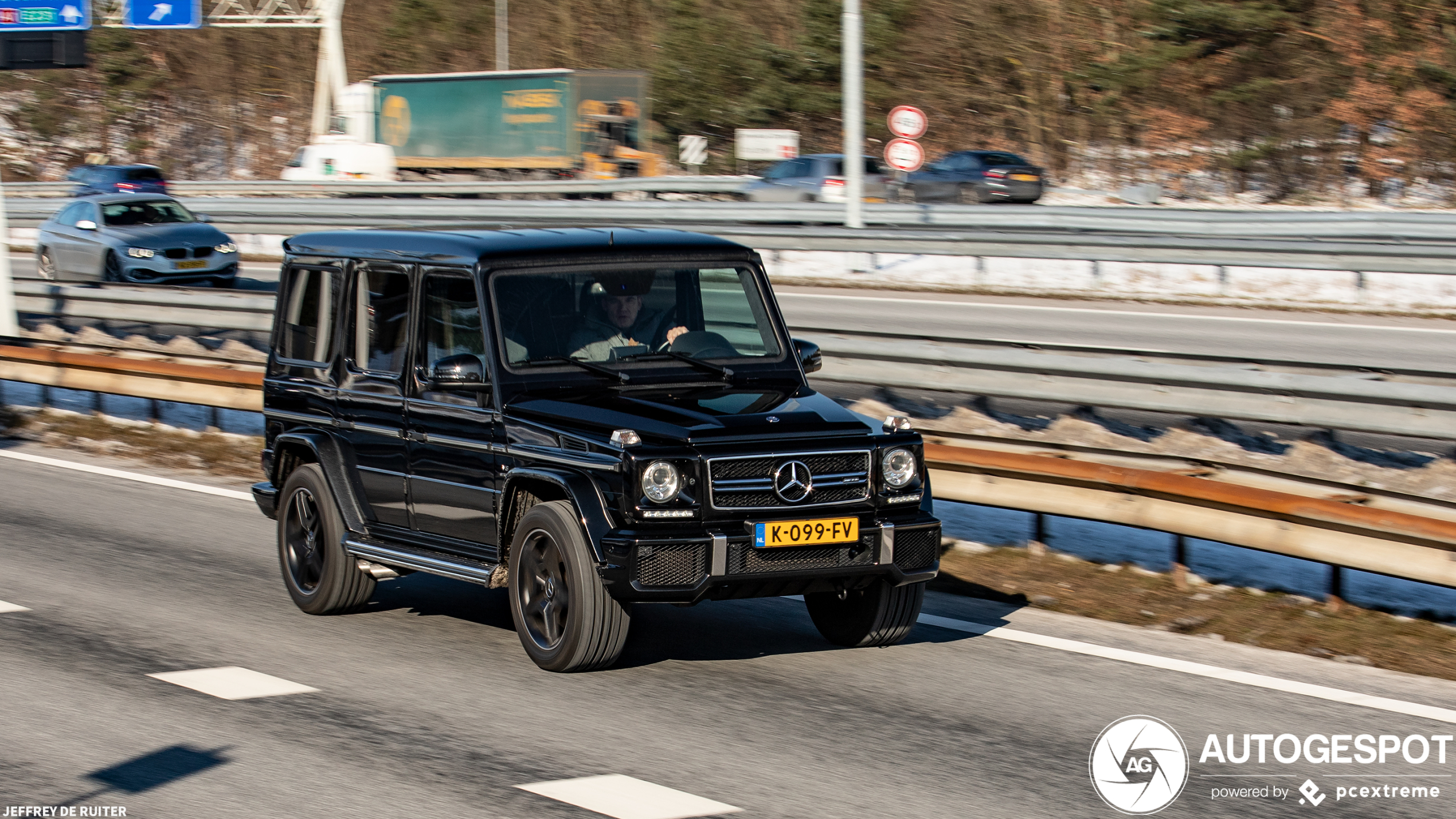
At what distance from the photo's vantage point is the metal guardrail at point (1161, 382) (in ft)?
29.9

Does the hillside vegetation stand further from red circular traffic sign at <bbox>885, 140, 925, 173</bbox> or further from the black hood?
the black hood

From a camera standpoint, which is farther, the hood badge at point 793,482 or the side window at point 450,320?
the side window at point 450,320

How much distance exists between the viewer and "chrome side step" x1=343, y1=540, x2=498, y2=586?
7.43 meters

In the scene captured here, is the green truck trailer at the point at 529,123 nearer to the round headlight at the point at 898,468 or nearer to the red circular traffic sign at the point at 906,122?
the red circular traffic sign at the point at 906,122

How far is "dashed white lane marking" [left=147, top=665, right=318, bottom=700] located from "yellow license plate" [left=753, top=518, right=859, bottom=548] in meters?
1.91

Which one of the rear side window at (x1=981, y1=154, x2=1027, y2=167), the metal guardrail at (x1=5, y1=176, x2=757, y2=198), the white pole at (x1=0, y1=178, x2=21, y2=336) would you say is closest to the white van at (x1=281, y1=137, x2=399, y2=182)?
the metal guardrail at (x1=5, y1=176, x2=757, y2=198)

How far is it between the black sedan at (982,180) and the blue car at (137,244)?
1946cm

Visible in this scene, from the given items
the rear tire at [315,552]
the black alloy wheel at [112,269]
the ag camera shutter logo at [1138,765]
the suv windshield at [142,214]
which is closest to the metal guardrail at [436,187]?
the suv windshield at [142,214]

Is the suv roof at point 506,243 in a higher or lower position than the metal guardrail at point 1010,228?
lower

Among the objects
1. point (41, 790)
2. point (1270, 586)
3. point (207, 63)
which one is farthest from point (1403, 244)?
point (207, 63)

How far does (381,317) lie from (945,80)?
4972 centimetres

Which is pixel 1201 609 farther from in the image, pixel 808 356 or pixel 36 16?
pixel 36 16

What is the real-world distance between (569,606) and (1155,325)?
1674 cm

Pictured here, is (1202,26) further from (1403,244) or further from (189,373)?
(189,373)
